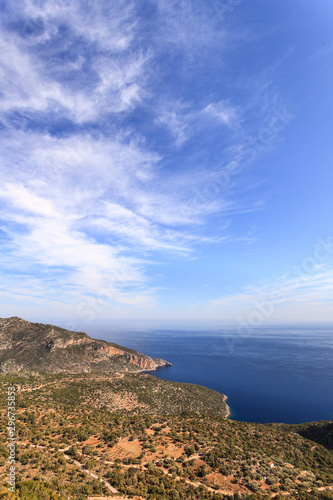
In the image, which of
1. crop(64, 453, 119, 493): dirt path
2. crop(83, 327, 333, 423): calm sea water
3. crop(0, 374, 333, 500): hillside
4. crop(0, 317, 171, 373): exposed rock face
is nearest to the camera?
crop(64, 453, 119, 493): dirt path

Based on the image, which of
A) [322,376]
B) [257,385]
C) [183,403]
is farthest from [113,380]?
[322,376]

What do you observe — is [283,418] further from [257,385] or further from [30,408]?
[30,408]

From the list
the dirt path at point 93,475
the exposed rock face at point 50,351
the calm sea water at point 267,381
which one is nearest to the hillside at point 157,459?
the dirt path at point 93,475

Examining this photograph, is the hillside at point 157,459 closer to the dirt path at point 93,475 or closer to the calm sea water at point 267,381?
the dirt path at point 93,475

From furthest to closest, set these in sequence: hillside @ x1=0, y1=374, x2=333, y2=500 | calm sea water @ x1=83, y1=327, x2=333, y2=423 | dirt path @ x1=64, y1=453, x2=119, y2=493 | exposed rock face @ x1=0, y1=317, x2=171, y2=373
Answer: exposed rock face @ x1=0, y1=317, x2=171, y2=373, calm sea water @ x1=83, y1=327, x2=333, y2=423, hillside @ x1=0, y1=374, x2=333, y2=500, dirt path @ x1=64, y1=453, x2=119, y2=493

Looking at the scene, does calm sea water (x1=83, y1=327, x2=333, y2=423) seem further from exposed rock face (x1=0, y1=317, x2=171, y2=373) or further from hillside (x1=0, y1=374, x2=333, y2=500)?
hillside (x1=0, y1=374, x2=333, y2=500)

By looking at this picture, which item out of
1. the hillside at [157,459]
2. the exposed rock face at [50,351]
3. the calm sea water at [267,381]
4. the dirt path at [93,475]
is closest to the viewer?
the dirt path at [93,475]

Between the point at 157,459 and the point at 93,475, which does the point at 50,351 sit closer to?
the point at 157,459

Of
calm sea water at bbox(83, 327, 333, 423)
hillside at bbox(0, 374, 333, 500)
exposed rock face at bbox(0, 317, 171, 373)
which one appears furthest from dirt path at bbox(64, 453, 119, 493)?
calm sea water at bbox(83, 327, 333, 423)
